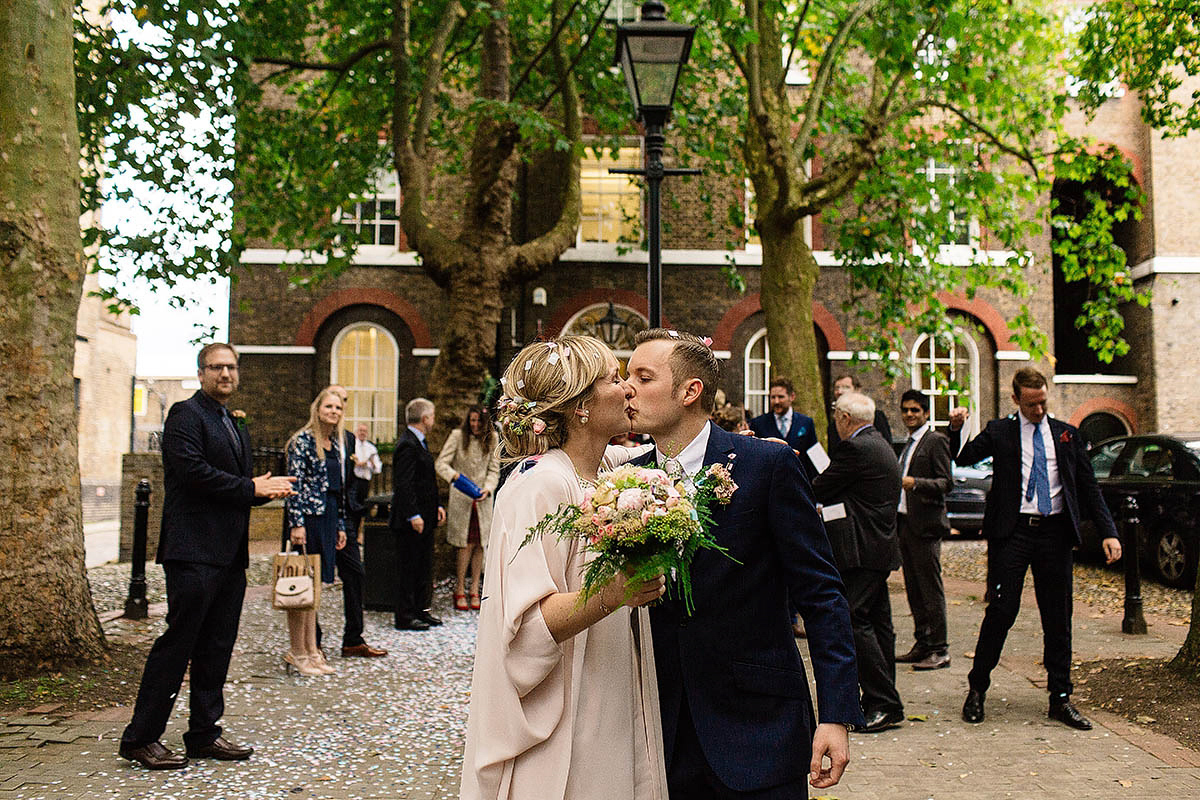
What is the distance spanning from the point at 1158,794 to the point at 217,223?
1144 centimetres

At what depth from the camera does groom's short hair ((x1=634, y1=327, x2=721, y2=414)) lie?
9.64 feet

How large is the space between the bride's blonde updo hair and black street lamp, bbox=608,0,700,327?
214 inches

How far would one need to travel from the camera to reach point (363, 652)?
8656mm

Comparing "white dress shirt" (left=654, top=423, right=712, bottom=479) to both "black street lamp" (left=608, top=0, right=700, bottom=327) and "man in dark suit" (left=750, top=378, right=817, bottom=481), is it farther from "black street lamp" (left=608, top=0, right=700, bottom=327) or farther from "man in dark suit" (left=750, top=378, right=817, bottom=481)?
"man in dark suit" (left=750, top=378, right=817, bottom=481)

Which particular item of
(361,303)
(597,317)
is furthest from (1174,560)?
(361,303)

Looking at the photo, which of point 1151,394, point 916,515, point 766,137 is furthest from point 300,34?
point 1151,394

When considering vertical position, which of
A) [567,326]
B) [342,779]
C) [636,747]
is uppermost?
[567,326]

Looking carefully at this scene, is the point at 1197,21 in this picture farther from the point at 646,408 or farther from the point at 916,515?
the point at 646,408

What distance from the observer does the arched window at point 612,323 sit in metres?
20.6

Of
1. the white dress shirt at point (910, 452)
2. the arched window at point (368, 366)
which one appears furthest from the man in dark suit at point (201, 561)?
the arched window at point (368, 366)

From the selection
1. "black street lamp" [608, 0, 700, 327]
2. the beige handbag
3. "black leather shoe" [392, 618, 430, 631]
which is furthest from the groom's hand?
"black leather shoe" [392, 618, 430, 631]

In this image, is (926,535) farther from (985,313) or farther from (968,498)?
(985,313)

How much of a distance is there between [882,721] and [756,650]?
400 centimetres

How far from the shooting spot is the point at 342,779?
537cm
